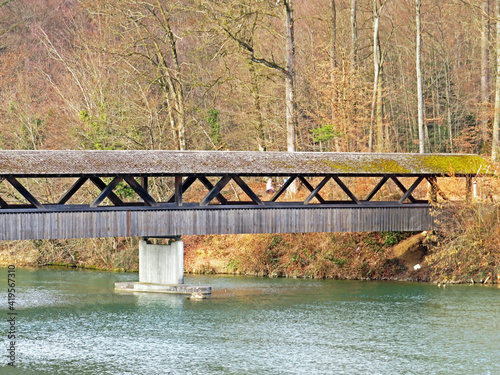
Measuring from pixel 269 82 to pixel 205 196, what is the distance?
591 inches

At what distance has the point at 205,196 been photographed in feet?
57.5

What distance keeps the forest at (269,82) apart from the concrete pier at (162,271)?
6.78 metres

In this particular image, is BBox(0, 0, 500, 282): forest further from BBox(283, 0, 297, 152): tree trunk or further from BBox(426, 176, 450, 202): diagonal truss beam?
BBox(426, 176, 450, 202): diagonal truss beam

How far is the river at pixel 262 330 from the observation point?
11.6m

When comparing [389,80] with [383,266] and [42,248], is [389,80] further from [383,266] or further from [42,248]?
[42,248]

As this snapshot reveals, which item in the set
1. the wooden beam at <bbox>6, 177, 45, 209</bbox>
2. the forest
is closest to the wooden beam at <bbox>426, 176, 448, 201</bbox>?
the forest

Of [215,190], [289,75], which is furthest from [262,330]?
[289,75]

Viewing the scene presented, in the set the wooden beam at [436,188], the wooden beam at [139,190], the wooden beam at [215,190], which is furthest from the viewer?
the wooden beam at [436,188]

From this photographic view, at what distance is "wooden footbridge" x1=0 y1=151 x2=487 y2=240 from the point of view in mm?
15898

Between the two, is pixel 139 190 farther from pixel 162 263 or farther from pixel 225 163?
pixel 162 263

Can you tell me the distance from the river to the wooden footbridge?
1.69m

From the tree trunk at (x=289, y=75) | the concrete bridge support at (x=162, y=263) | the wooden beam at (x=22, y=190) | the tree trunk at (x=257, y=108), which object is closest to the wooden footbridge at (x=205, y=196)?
the wooden beam at (x=22, y=190)

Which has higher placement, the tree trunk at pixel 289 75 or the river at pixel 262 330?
the tree trunk at pixel 289 75

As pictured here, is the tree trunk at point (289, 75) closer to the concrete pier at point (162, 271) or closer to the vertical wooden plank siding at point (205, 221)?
the vertical wooden plank siding at point (205, 221)
